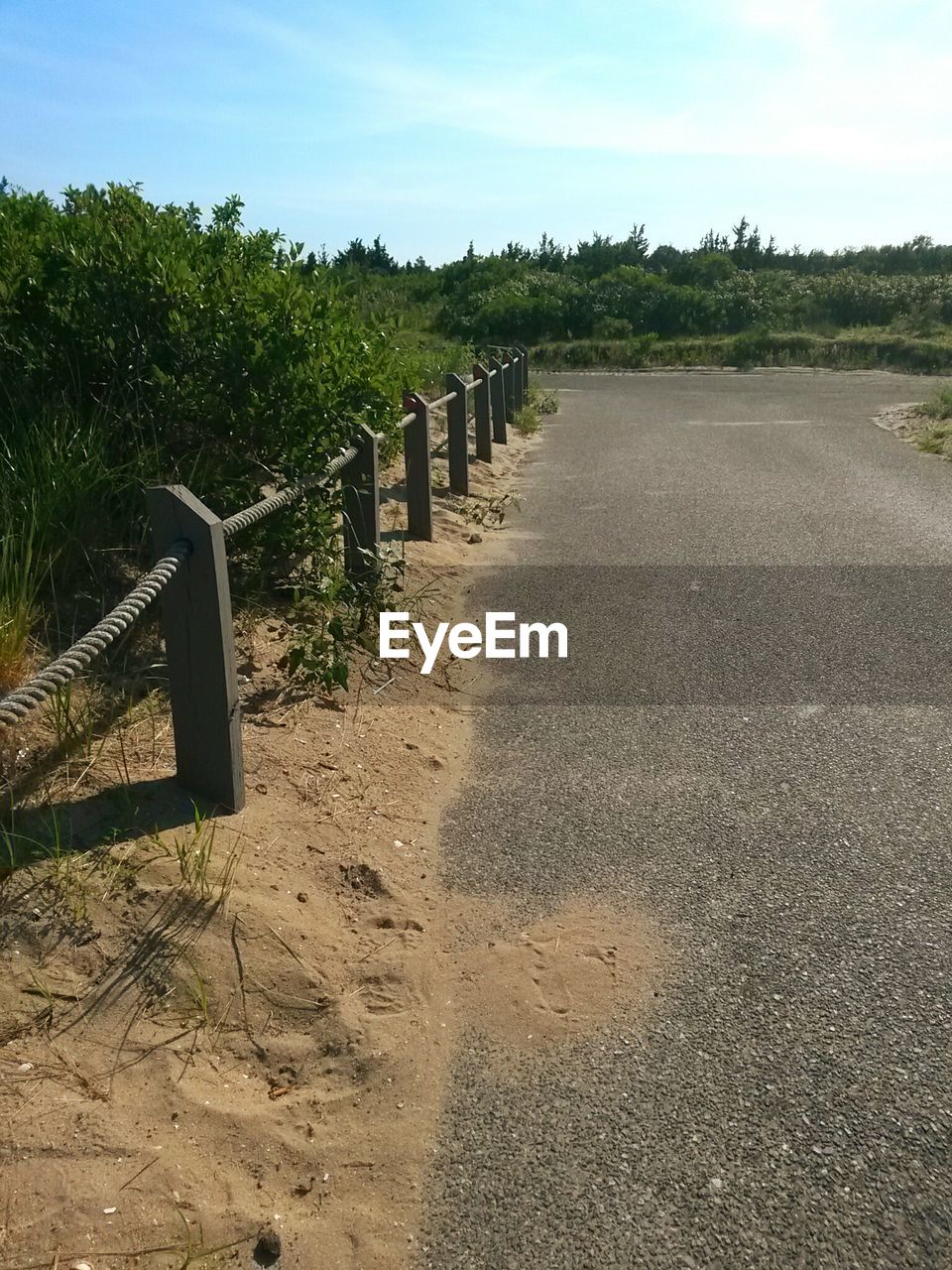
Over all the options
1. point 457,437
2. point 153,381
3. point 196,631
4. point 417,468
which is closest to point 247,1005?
point 196,631

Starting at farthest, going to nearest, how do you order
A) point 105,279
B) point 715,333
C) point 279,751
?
point 715,333 → point 105,279 → point 279,751

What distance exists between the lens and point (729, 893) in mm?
3572

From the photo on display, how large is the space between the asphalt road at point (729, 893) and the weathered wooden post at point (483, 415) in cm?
465

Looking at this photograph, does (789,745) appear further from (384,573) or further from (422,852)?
(384,573)

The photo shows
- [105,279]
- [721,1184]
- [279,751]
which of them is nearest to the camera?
[721,1184]

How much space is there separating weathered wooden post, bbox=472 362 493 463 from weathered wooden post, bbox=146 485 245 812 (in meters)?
9.16

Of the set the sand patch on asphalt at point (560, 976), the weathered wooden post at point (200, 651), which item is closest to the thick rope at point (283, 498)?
the weathered wooden post at point (200, 651)

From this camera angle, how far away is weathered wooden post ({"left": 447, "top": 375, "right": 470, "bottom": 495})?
9.58 m

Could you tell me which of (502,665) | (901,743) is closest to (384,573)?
(502,665)

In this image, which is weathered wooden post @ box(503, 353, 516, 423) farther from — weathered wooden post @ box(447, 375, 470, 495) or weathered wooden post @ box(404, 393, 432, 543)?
weathered wooden post @ box(404, 393, 432, 543)

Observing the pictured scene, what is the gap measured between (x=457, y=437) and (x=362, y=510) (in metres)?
4.03

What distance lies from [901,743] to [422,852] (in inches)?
86.6

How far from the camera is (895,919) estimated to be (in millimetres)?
3402

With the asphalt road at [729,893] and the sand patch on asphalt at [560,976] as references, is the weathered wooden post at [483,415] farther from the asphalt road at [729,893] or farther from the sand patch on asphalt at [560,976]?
the sand patch on asphalt at [560,976]
